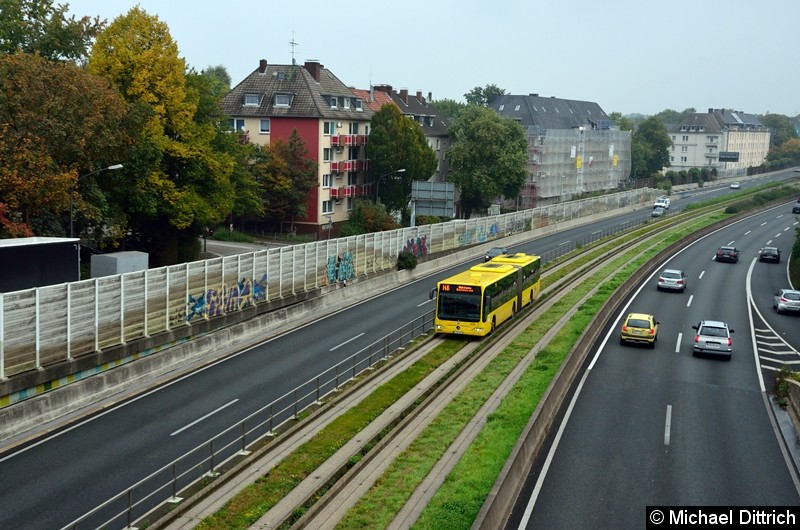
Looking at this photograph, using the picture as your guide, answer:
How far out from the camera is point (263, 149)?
8188cm

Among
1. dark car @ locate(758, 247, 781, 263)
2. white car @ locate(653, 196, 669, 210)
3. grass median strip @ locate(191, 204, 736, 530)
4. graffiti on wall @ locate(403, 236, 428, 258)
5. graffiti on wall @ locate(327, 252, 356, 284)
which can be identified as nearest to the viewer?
grass median strip @ locate(191, 204, 736, 530)

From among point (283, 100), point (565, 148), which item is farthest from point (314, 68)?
point (565, 148)

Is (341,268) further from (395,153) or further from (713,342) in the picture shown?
(395,153)

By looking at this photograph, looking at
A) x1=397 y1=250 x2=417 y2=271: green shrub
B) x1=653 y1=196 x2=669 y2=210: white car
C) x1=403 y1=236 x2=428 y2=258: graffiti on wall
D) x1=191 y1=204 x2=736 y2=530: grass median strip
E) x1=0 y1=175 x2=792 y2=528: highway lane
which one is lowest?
x1=0 y1=175 x2=792 y2=528: highway lane

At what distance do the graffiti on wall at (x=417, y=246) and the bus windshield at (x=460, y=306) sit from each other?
21.2 m

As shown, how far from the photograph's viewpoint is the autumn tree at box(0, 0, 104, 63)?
5354 centimetres

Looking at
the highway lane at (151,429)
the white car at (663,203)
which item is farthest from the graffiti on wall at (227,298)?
the white car at (663,203)

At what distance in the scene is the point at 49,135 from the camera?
4184 centimetres

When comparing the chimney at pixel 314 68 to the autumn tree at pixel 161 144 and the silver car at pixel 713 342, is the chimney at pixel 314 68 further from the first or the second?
the silver car at pixel 713 342

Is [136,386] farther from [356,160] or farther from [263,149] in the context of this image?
[356,160]

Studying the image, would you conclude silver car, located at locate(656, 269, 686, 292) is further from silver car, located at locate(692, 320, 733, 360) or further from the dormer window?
the dormer window

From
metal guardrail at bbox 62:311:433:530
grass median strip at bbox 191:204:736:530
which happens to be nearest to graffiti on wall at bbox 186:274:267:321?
metal guardrail at bbox 62:311:433:530

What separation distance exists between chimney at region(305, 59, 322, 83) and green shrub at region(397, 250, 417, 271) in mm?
37380

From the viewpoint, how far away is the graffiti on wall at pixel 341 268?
5172 cm
